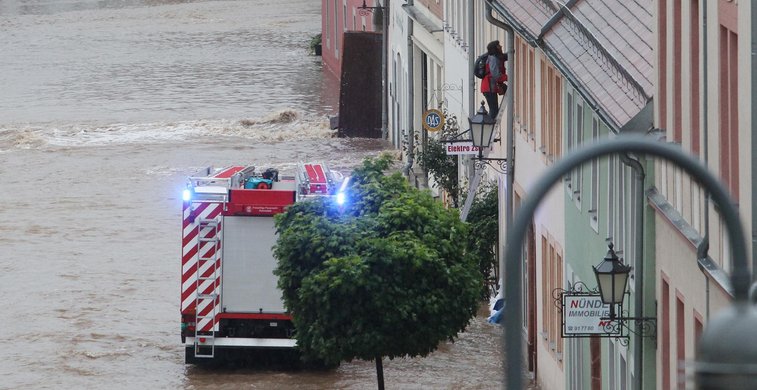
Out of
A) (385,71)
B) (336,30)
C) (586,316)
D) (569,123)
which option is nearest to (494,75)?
(569,123)

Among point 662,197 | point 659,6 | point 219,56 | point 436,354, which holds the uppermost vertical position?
point 219,56

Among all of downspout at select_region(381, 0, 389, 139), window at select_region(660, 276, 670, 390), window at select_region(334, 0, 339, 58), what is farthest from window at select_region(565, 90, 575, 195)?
window at select_region(334, 0, 339, 58)

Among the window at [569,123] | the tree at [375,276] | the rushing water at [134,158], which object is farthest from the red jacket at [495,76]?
the window at [569,123]

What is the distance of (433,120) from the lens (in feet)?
94.6

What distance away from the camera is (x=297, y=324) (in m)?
17.2

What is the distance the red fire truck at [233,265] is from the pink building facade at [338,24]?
30.2m

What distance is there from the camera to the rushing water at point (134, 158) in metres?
22.2

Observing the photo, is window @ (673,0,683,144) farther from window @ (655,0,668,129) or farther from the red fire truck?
the red fire truck

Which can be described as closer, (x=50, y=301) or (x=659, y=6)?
(x=659, y=6)

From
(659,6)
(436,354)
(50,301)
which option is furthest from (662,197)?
(50,301)

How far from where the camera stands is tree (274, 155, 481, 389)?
16578 mm

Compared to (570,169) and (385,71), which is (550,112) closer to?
(570,169)

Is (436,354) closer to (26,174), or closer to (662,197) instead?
(662,197)

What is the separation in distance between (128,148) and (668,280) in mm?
34995
